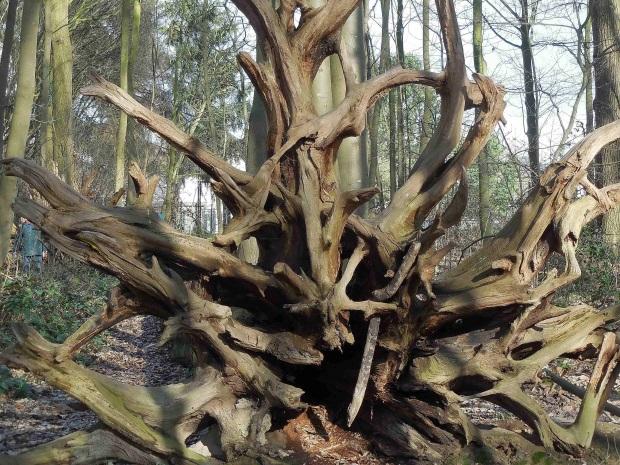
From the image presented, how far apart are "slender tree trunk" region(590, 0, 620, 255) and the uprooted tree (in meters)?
5.93

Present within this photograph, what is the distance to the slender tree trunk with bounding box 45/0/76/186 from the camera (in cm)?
1346

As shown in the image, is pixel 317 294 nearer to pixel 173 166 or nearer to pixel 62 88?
pixel 62 88

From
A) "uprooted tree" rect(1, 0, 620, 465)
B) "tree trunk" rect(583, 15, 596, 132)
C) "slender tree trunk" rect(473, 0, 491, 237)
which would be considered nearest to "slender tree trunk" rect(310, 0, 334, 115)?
"uprooted tree" rect(1, 0, 620, 465)

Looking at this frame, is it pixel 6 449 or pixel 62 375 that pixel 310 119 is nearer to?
pixel 62 375

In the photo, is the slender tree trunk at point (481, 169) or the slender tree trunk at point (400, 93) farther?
the slender tree trunk at point (400, 93)

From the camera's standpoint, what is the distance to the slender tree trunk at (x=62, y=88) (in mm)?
13461

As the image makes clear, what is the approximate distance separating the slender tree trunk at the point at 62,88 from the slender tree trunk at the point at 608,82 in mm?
9917

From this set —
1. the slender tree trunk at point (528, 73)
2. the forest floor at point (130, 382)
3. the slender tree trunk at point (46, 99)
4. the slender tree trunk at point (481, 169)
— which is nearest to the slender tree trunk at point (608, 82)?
the slender tree trunk at point (481, 169)

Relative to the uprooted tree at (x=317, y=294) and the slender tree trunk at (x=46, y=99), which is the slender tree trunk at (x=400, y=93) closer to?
the slender tree trunk at (x=46, y=99)

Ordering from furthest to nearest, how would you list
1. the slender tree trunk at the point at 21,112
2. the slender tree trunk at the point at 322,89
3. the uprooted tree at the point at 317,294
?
the slender tree trunk at the point at 21,112 < the slender tree trunk at the point at 322,89 < the uprooted tree at the point at 317,294

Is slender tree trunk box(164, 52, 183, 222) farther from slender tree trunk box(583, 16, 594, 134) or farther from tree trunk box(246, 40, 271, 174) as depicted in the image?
tree trunk box(246, 40, 271, 174)

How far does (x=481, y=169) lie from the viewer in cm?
1362

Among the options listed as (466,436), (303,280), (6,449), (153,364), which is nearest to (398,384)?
(466,436)

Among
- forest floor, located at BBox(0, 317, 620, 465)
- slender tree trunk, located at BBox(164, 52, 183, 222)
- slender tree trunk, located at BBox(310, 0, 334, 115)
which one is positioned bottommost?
forest floor, located at BBox(0, 317, 620, 465)
